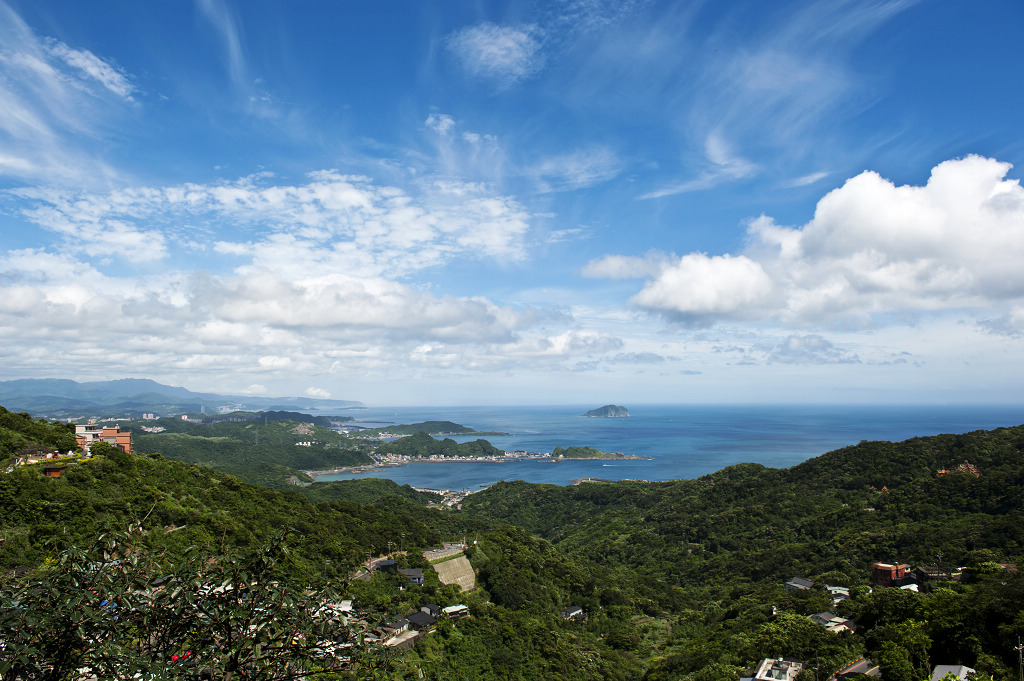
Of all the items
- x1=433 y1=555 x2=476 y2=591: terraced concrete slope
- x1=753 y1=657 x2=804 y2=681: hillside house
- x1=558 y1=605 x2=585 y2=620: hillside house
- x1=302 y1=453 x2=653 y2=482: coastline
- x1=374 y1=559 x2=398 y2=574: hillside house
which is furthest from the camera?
x1=302 y1=453 x2=653 y2=482: coastline

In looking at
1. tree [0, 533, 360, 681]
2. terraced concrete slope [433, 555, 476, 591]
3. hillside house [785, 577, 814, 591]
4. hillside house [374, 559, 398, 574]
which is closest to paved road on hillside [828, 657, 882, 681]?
hillside house [785, 577, 814, 591]

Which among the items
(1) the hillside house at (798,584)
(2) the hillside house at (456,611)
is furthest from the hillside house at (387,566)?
(1) the hillside house at (798,584)

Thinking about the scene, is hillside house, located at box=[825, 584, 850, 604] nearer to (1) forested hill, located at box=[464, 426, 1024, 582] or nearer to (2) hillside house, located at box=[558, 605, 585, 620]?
(1) forested hill, located at box=[464, 426, 1024, 582]

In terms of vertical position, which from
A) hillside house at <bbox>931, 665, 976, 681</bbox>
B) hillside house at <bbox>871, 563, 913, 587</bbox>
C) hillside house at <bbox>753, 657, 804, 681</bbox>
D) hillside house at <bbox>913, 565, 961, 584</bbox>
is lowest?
hillside house at <bbox>753, 657, 804, 681</bbox>

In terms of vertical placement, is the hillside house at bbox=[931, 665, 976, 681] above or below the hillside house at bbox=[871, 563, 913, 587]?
above

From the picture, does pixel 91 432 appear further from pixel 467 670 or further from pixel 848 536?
pixel 848 536

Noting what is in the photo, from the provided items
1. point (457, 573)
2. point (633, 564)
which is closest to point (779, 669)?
point (457, 573)

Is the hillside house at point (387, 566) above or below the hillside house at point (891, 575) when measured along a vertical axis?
above

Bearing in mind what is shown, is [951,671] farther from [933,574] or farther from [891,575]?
[891,575]

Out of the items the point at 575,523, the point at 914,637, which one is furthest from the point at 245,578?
the point at 575,523

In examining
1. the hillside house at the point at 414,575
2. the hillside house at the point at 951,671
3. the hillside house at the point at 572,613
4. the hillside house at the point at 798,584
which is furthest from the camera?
the hillside house at the point at 798,584

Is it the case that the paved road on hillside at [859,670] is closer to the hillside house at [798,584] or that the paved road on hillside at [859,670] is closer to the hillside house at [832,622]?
the hillside house at [832,622]
